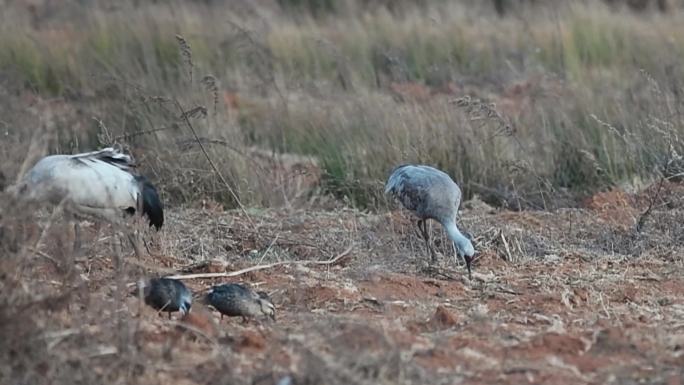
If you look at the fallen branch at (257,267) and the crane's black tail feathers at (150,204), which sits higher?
the crane's black tail feathers at (150,204)

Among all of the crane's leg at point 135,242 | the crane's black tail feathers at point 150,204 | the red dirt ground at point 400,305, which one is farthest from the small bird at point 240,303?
the crane's black tail feathers at point 150,204

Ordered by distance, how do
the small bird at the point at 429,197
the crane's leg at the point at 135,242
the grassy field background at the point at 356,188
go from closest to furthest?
the grassy field background at the point at 356,188
the crane's leg at the point at 135,242
the small bird at the point at 429,197

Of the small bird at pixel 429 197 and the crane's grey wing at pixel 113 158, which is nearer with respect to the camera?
the crane's grey wing at pixel 113 158

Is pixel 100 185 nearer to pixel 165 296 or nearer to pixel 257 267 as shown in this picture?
pixel 257 267

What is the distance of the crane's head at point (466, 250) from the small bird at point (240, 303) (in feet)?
5.03

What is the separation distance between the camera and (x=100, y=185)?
7.68 m

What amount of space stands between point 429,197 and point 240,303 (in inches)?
84.0

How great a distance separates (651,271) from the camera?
25.7 ft

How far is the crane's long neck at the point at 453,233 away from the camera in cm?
792

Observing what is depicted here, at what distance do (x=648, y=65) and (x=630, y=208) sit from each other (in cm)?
515

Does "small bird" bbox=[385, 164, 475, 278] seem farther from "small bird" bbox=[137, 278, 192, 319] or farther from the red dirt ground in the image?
"small bird" bbox=[137, 278, 192, 319]

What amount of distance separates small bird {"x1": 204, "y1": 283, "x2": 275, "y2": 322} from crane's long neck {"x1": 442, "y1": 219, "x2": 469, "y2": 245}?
5.48ft

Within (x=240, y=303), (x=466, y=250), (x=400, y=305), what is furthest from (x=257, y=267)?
(x=466, y=250)

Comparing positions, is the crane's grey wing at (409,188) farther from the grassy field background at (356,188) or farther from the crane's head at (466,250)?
the crane's head at (466,250)
